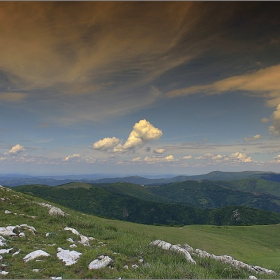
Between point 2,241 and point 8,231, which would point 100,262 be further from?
point 8,231

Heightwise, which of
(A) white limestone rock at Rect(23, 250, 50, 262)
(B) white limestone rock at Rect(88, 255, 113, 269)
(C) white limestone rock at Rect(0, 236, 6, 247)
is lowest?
(B) white limestone rock at Rect(88, 255, 113, 269)

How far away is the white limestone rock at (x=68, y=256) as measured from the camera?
10961mm

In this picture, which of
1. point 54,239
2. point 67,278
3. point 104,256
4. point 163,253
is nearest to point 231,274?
point 163,253

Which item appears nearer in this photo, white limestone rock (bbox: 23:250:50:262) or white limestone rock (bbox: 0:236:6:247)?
white limestone rock (bbox: 23:250:50:262)

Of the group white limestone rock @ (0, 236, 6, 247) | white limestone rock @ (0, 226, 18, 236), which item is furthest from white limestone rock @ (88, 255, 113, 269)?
white limestone rock @ (0, 226, 18, 236)

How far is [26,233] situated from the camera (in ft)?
51.7

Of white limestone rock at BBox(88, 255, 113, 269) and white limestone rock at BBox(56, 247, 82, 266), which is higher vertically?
white limestone rock at BBox(88, 255, 113, 269)

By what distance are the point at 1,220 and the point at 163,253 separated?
645 inches

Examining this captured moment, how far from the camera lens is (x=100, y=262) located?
10562 millimetres

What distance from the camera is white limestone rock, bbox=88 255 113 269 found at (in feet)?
33.7

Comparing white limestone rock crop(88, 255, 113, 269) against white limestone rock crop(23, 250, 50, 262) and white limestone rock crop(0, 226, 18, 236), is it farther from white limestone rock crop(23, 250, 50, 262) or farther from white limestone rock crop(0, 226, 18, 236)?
white limestone rock crop(0, 226, 18, 236)

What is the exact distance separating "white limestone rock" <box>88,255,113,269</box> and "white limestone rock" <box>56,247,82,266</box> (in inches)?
44.9

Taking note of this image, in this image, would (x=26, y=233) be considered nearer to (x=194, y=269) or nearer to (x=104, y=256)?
(x=104, y=256)

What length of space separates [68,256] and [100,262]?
7.51 ft
